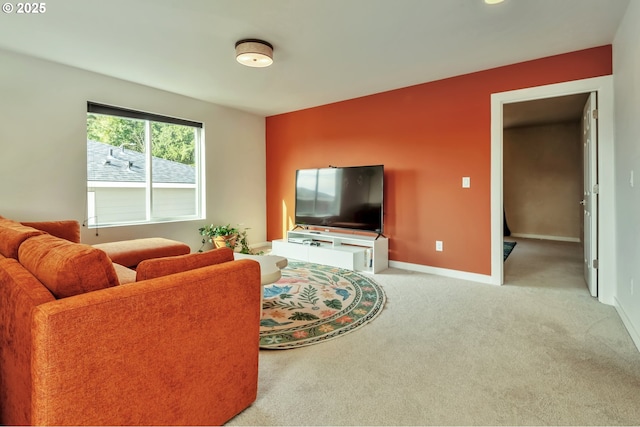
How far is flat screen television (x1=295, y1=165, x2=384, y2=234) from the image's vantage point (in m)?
4.12

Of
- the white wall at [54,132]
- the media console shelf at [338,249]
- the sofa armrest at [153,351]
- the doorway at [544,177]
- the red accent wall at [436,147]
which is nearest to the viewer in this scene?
the sofa armrest at [153,351]

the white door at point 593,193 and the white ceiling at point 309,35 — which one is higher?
the white ceiling at point 309,35

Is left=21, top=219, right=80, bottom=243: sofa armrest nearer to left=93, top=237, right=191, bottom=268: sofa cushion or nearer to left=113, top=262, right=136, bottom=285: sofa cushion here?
left=93, top=237, right=191, bottom=268: sofa cushion

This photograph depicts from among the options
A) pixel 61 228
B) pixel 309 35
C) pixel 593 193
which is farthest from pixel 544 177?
pixel 61 228

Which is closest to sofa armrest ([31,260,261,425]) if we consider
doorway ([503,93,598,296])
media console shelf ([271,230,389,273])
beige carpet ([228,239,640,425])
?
beige carpet ([228,239,640,425])

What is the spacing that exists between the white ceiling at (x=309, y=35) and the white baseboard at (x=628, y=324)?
226cm

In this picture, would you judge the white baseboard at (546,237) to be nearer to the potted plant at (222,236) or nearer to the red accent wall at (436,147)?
the red accent wall at (436,147)

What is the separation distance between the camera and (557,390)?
1.63 m

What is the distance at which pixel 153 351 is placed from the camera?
1.12 metres

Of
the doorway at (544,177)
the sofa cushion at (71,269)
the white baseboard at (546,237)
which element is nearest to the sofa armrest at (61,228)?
the sofa cushion at (71,269)

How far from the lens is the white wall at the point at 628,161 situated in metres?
2.10

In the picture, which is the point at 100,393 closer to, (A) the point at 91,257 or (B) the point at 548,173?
(A) the point at 91,257

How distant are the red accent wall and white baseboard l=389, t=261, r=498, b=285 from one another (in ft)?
0.16

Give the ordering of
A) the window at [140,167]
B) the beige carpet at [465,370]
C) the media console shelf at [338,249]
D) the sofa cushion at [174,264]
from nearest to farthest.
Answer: the sofa cushion at [174,264] < the beige carpet at [465,370] < the window at [140,167] < the media console shelf at [338,249]
